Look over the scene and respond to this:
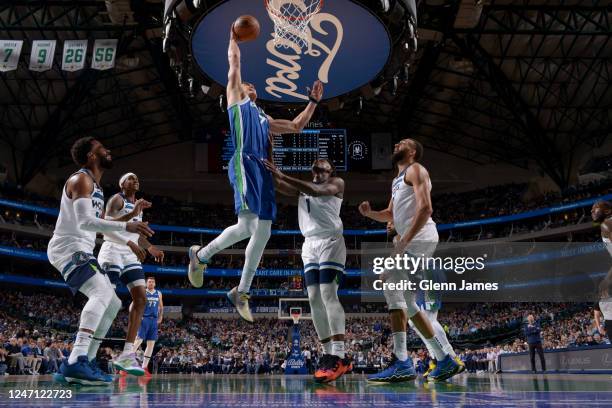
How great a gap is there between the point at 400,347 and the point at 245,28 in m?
3.37

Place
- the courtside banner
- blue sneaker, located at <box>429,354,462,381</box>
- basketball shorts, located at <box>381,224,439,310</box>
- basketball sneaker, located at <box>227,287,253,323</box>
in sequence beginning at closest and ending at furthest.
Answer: basketball sneaker, located at <box>227,287,253,323</box>
basketball shorts, located at <box>381,224,439,310</box>
blue sneaker, located at <box>429,354,462,381</box>
the courtside banner

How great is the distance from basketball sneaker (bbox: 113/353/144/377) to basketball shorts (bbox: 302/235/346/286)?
207 centimetres

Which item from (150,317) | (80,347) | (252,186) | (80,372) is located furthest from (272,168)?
(150,317)

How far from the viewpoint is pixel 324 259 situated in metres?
5.59

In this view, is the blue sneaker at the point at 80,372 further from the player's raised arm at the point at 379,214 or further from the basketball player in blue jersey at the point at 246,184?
the player's raised arm at the point at 379,214

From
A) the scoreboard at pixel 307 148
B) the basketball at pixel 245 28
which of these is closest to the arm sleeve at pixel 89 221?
the basketball at pixel 245 28

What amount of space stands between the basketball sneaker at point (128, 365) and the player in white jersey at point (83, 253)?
2.49ft

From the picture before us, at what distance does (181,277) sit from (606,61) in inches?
1148

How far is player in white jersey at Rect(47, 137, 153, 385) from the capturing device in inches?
180

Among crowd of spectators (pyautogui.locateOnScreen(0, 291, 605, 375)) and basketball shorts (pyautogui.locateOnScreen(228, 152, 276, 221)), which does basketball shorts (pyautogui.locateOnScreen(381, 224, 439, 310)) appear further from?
crowd of spectators (pyautogui.locateOnScreen(0, 291, 605, 375))

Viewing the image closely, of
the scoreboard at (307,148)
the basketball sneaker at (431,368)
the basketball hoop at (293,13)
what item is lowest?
the basketball sneaker at (431,368)

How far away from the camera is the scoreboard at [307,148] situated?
2278 centimetres

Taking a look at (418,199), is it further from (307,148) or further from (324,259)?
(307,148)

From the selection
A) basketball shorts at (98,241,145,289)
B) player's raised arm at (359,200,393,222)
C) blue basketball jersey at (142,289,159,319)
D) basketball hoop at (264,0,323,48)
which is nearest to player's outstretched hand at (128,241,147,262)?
basketball shorts at (98,241,145,289)
